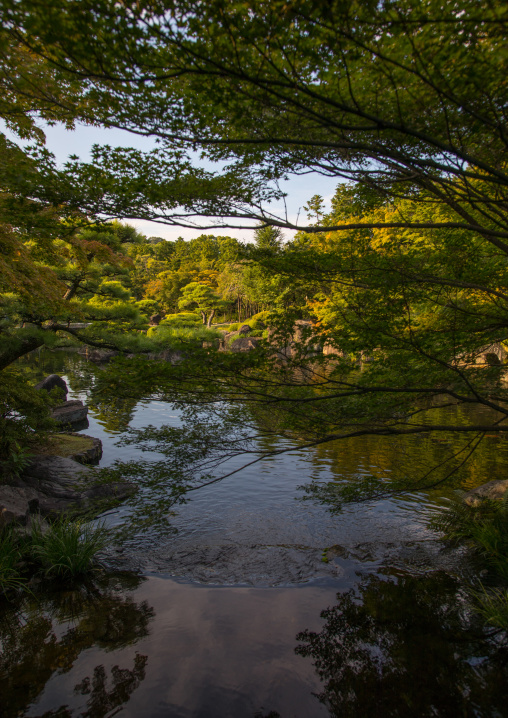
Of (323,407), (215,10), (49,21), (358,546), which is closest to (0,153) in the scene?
(49,21)

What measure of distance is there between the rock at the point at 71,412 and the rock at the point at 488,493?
35.9 ft

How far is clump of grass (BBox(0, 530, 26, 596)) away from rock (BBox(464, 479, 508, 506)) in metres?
6.49

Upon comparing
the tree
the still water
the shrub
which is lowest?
the still water

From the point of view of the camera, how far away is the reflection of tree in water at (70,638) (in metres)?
3.10

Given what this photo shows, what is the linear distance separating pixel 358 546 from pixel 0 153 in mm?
7459

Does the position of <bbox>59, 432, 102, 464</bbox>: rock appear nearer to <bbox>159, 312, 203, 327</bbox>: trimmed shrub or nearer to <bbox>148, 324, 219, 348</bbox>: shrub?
<bbox>148, 324, 219, 348</bbox>: shrub

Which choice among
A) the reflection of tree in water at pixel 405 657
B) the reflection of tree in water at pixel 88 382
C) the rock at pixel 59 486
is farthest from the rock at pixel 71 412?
the reflection of tree in water at pixel 405 657

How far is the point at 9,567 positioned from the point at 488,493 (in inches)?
272

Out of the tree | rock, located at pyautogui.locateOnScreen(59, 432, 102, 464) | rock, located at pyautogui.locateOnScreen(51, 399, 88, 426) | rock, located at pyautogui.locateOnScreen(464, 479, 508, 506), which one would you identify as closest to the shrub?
rock, located at pyautogui.locateOnScreen(59, 432, 102, 464)

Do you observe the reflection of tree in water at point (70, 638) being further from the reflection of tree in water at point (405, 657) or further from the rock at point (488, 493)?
the rock at point (488, 493)

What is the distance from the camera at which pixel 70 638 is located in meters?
3.67

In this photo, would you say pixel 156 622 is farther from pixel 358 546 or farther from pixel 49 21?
pixel 49 21

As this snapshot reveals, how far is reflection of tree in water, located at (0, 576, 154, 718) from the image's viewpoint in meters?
3.10

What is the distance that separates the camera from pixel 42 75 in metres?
3.64
